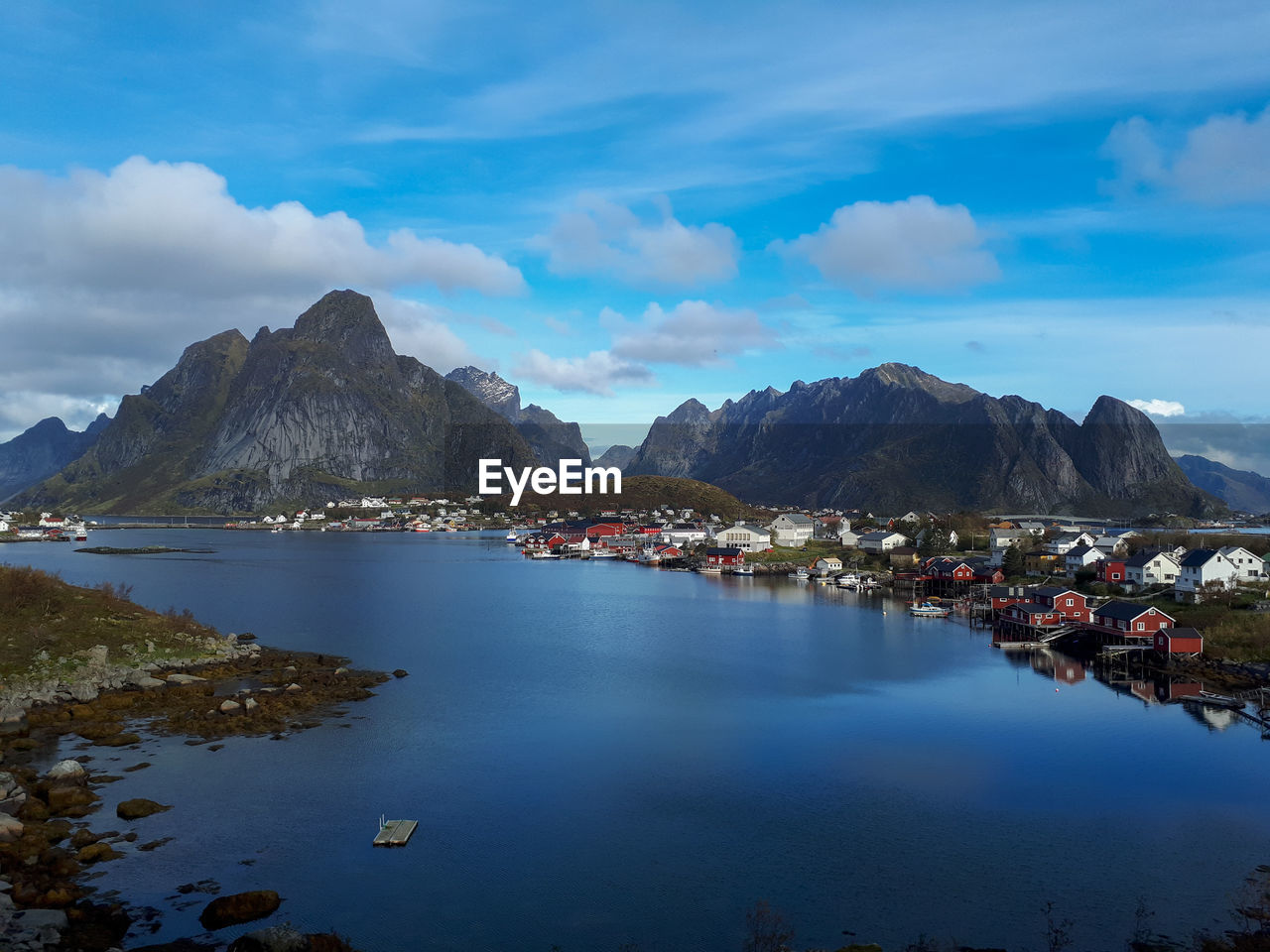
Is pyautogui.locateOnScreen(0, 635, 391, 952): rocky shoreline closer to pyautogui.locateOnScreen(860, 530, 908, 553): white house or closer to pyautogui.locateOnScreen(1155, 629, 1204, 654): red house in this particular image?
pyautogui.locateOnScreen(1155, 629, 1204, 654): red house

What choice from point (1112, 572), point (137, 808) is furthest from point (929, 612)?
point (137, 808)

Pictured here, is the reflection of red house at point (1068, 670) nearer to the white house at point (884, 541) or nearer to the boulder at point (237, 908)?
the boulder at point (237, 908)

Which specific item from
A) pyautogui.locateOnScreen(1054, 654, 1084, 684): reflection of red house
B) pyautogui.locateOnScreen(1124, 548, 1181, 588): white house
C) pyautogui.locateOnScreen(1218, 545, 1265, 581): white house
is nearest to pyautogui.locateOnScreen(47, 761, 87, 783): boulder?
pyautogui.locateOnScreen(1054, 654, 1084, 684): reflection of red house

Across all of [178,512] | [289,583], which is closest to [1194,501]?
[289,583]

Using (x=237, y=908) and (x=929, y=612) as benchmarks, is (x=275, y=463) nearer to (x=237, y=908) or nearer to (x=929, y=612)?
(x=929, y=612)

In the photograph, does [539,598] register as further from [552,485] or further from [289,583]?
[552,485]

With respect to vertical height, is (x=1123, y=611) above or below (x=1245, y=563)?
below
